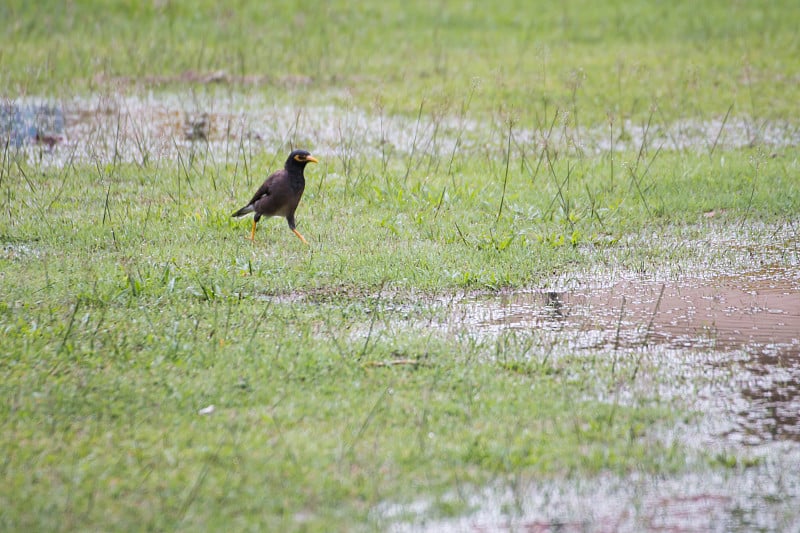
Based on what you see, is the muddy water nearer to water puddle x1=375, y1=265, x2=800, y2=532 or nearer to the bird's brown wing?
water puddle x1=375, y1=265, x2=800, y2=532

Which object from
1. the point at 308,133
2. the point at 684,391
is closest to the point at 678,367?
the point at 684,391

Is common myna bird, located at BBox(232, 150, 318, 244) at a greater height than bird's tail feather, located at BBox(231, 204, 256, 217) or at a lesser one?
greater

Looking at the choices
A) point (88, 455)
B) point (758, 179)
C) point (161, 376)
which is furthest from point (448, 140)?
point (88, 455)

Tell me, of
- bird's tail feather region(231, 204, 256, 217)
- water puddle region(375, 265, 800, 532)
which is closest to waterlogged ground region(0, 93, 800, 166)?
bird's tail feather region(231, 204, 256, 217)

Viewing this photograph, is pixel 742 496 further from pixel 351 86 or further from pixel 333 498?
pixel 351 86

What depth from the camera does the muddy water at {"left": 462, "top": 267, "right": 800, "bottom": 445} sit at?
16.5 ft

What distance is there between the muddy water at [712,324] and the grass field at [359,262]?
0.67ft

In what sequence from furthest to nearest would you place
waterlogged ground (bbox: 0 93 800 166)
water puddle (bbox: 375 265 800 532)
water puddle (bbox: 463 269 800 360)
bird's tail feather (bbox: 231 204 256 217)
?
waterlogged ground (bbox: 0 93 800 166)
bird's tail feather (bbox: 231 204 256 217)
water puddle (bbox: 463 269 800 360)
water puddle (bbox: 375 265 800 532)

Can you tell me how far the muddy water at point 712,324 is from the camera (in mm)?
5031

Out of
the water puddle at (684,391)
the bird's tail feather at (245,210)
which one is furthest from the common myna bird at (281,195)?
the water puddle at (684,391)

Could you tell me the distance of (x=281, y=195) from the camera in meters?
8.12

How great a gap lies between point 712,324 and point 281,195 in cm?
370

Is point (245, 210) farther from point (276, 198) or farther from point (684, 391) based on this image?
point (684, 391)

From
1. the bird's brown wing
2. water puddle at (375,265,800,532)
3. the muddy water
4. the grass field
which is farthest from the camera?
the bird's brown wing
